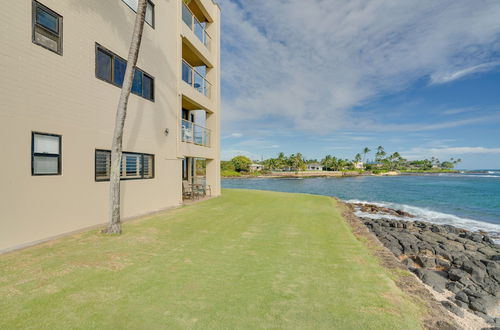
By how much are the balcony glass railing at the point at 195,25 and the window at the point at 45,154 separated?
35.3 feet

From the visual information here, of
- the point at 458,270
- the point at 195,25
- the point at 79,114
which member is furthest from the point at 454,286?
the point at 195,25

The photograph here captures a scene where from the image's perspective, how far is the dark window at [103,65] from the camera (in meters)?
8.25

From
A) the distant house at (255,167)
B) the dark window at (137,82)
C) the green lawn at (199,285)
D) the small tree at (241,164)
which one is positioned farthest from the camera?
the distant house at (255,167)

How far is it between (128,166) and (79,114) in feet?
9.45

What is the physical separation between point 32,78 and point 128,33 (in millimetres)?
4447

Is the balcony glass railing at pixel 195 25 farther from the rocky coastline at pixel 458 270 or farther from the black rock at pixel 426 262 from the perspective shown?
the black rock at pixel 426 262

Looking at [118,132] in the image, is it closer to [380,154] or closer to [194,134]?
[194,134]

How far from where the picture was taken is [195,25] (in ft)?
51.4

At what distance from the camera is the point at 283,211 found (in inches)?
478

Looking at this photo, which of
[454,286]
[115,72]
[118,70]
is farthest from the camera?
[118,70]

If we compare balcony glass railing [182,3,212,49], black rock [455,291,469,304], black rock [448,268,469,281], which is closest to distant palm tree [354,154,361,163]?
balcony glass railing [182,3,212,49]

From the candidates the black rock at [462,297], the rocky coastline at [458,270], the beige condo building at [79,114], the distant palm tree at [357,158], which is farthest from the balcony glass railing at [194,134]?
the distant palm tree at [357,158]

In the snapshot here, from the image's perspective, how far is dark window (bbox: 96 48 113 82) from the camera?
8.25 m

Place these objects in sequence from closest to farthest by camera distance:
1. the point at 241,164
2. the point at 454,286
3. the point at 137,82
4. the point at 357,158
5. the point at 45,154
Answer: the point at 454,286
the point at 45,154
the point at 137,82
the point at 241,164
the point at 357,158
